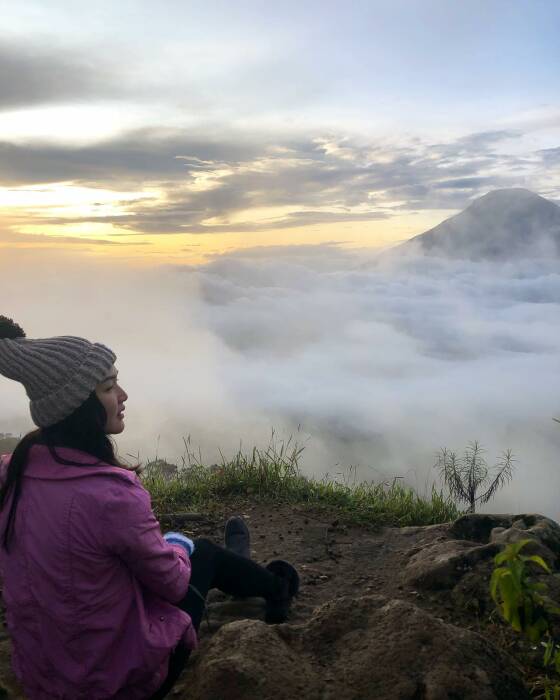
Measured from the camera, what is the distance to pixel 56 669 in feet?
9.35

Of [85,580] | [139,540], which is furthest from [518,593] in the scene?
[85,580]

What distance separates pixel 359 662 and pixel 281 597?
1.28 meters

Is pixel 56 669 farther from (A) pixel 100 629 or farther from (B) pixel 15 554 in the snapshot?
(B) pixel 15 554

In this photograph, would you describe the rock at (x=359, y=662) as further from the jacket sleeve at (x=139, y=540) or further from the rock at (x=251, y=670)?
the jacket sleeve at (x=139, y=540)

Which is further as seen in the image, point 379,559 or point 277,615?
point 379,559

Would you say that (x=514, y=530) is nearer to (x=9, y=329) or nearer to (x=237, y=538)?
(x=237, y=538)

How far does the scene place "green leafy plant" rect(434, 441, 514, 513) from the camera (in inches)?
391

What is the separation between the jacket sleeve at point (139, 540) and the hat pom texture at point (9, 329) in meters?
0.91

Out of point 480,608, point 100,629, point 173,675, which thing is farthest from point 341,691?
point 480,608

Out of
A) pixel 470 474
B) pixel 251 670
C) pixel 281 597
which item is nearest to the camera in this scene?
pixel 251 670

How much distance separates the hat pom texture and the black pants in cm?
171

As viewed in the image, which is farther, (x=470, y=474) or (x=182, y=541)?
(x=470, y=474)

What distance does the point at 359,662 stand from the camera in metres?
3.24

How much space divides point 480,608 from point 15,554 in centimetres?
302
